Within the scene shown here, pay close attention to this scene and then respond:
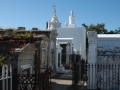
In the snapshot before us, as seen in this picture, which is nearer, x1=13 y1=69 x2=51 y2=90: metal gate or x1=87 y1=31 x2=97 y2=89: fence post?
x1=13 y1=69 x2=51 y2=90: metal gate

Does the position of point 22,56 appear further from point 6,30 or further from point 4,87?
point 6,30

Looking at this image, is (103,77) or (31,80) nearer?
(31,80)

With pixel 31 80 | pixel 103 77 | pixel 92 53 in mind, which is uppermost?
pixel 92 53

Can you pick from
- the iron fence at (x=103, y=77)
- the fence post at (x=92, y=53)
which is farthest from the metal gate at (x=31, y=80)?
the fence post at (x=92, y=53)

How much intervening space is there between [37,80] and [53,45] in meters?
11.2

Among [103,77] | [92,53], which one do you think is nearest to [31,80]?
[92,53]

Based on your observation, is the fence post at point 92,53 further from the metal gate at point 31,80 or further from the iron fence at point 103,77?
the metal gate at point 31,80

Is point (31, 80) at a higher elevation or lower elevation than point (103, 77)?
higher

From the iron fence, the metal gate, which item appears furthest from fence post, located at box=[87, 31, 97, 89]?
the metal gate

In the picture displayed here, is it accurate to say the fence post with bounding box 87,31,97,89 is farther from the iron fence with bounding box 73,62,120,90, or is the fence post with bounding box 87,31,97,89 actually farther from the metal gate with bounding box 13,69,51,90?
the metal gate with bounding box 13,69,51,90

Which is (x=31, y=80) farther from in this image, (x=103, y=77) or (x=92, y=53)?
(x=103, y=77)

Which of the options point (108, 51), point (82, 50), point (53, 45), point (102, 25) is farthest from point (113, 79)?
point (102, 25)

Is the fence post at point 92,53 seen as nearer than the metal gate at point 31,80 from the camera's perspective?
No

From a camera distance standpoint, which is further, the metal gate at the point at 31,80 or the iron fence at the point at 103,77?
the iron fence at the point at 103,77
